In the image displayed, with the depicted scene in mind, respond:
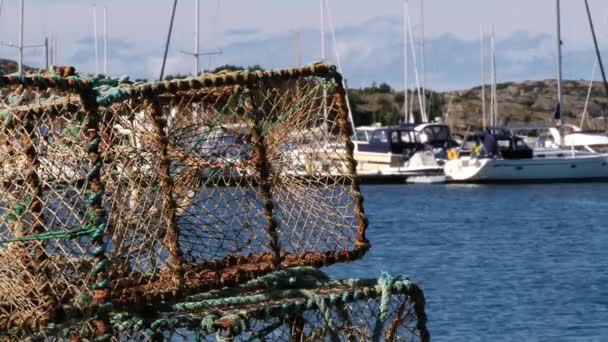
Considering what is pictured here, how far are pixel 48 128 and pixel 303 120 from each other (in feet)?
5.14

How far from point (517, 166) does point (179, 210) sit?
3902 cm

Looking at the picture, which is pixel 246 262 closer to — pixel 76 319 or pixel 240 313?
pixel 240 313

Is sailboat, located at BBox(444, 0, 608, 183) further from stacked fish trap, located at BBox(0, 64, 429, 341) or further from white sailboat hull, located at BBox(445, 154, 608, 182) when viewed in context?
stacked fish trap, located at BBox(0, 64, 429, 341)

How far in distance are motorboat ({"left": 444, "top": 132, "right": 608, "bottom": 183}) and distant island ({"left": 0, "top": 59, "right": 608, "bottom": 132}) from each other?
63.1 ft

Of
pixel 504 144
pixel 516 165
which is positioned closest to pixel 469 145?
pixel 504 144

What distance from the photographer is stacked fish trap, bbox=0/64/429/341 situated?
198 inches

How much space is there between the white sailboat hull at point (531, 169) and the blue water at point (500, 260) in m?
3.19

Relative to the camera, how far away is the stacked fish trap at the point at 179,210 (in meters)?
5.02

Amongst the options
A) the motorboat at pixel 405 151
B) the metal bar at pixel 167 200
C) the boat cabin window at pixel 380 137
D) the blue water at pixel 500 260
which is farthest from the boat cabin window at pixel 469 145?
the metal bar at pixel 167 200

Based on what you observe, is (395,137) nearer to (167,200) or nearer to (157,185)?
(157,185)

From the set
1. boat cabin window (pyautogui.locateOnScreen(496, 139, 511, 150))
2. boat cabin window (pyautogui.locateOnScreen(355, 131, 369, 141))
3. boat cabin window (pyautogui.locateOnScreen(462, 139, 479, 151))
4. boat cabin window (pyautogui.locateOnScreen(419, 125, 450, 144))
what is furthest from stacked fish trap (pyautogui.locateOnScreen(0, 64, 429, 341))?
boat cabin window (pyautogui.locateOnScreen(419, 125, 450, 144))

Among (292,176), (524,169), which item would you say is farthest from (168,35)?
(292,176)

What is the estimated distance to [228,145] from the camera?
6301 millimetres

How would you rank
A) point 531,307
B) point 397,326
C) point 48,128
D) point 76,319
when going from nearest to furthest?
point 76,319, point 48,128, point 397,326, point 531,307
